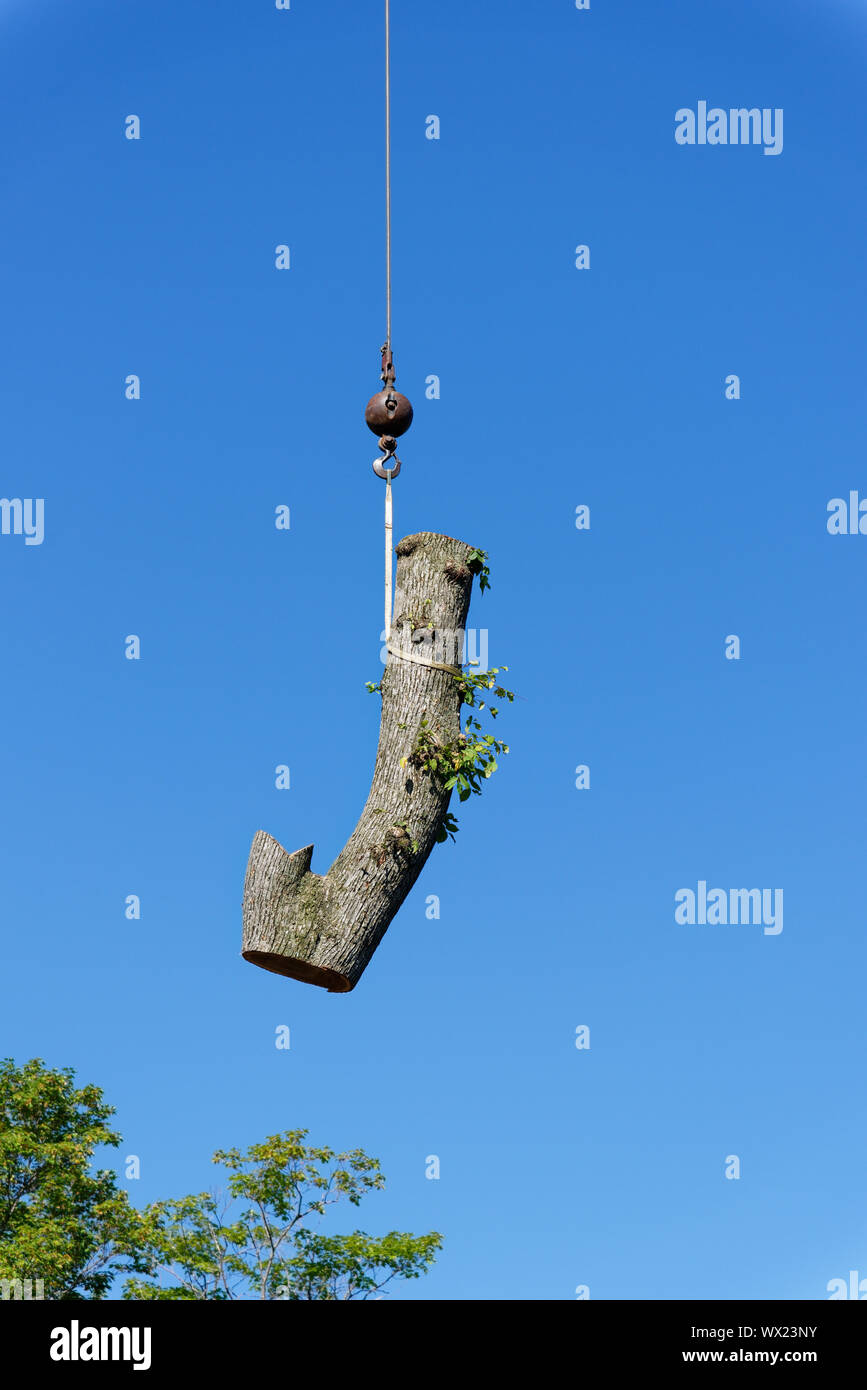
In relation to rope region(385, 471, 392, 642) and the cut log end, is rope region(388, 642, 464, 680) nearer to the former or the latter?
rope region(385, 471, 392, 642)

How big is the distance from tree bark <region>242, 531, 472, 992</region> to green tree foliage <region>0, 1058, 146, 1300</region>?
14.8 m

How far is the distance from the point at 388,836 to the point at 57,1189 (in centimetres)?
1590

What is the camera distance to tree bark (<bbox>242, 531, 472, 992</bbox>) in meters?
7.34

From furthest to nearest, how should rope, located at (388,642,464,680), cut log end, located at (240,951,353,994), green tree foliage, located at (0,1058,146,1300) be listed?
green tree foliage, located at (0,1058,146,1300), rope, located at (388,642,464,680), cut log end, located at (240,951,353,994)

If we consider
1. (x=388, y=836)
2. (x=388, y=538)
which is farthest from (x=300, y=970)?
(x=388, y=538)

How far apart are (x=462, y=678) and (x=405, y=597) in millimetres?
473

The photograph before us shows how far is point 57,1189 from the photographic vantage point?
2152 centimetres

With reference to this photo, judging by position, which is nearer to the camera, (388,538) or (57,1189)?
(388,538)

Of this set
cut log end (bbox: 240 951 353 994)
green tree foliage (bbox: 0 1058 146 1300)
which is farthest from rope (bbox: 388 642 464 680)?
green tree foliage (bbox: 0 1058 146 1300)

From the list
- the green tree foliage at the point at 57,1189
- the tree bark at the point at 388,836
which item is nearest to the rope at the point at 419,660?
the tree bark at the point at 388,836

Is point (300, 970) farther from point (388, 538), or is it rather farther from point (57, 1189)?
point (57, 1189)

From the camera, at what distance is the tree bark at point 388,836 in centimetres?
734
